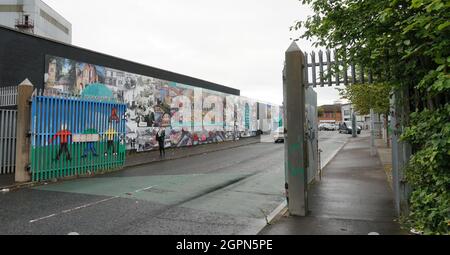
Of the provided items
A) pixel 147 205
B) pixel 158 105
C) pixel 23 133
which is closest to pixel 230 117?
pixel 158 105

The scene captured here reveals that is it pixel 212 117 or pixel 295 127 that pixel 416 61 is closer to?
pixel 295 127

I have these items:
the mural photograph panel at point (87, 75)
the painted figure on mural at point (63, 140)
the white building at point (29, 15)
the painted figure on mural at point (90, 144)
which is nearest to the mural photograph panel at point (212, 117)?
the mural photograph panel at point (87, 75)

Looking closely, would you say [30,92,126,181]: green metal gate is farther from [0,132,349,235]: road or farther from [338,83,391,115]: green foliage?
[338,83,391,115]: green foliage

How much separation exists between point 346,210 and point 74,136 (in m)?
10.1

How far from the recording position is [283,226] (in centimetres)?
629

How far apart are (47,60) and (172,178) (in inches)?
341

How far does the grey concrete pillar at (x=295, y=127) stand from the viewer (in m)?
7.11

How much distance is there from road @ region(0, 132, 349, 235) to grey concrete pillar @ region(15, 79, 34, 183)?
1192 millimetres

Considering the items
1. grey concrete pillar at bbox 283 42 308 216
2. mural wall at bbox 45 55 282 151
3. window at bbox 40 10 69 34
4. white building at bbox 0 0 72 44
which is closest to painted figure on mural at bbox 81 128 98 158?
mural wall at bbox 45 55 282 151

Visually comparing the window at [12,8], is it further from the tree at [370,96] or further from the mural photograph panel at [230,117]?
the tree at [370,96]

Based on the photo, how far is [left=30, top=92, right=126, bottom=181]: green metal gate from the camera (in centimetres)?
1198

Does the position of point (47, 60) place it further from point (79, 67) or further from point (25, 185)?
point (25, 185)

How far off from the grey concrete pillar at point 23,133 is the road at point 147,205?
46.9 inches
